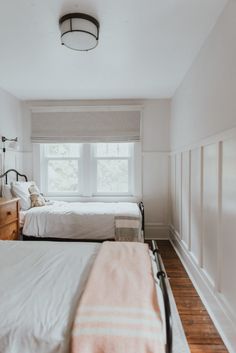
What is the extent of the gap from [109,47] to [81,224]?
82.8 inches

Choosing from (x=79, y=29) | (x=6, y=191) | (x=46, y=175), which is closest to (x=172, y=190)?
(x=46, y=175)

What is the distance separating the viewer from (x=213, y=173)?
2.06 m

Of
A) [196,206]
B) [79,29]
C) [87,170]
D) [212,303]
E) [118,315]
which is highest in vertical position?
[79,29]

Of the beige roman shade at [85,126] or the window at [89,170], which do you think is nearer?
the beige roman shade at [85,126]

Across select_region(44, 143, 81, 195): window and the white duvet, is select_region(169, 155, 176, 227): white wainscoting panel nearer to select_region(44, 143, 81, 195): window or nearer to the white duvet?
select_region(44, 143, 81, 195): window

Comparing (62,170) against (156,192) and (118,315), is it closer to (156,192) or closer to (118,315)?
(156,192)

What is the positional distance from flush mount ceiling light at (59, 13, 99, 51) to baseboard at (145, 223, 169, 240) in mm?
3075

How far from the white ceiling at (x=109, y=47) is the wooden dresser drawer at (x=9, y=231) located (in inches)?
75.0

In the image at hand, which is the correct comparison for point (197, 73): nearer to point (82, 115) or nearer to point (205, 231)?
point (205, 231)

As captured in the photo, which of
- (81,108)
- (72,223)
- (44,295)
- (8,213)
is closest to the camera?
A: (44,295)

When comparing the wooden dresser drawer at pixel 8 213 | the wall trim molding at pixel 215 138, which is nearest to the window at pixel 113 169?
the wall trim molding at pixel 215 138

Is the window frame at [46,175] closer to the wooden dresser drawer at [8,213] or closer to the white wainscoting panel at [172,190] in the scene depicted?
the wooden dresser drawer at [8,213]

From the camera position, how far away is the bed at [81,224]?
3135mm

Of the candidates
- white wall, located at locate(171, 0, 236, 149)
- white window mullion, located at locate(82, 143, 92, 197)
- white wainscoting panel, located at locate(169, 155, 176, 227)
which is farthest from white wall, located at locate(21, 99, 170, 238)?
white wall, located at locate(171, 0, 236, 149)
